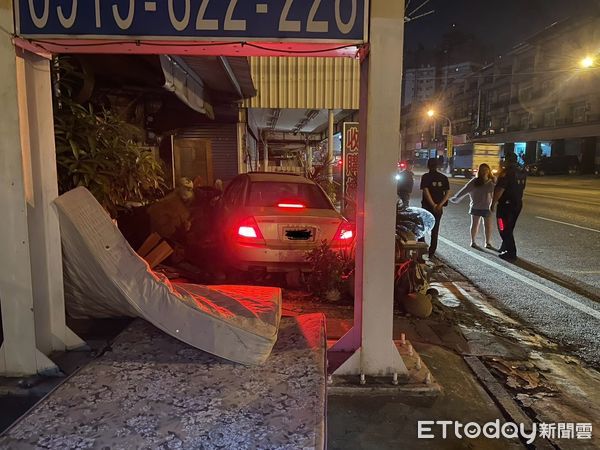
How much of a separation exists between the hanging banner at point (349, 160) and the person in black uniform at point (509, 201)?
9.81 ft

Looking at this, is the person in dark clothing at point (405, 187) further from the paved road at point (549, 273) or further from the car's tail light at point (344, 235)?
the car's tail light at point (344, 235)

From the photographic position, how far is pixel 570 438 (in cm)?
323

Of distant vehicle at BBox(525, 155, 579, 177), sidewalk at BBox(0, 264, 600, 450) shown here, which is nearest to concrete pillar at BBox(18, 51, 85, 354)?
sidewalk at BBox(0, 264, 600, 450)

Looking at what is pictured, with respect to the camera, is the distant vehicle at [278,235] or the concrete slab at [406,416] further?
the distant vehicle at [278,235]

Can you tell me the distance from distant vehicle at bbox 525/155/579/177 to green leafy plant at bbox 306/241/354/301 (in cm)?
4221

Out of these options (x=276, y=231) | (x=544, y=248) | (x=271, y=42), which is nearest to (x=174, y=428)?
(x=271, y=42)

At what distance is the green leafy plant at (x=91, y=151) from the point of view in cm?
454

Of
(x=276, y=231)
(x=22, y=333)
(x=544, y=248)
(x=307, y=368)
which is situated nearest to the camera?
(x=307, y=368)

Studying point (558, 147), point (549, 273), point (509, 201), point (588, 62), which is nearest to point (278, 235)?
point (549, 273)


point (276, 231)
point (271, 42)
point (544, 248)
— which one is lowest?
point (544, 248)

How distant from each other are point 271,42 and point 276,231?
3.20m

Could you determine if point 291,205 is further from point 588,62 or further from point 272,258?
point 588,62

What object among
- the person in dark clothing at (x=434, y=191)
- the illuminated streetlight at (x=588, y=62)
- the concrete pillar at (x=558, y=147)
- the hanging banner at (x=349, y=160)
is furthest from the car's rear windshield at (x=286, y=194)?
the concrete pillar at (x=558, y=147)

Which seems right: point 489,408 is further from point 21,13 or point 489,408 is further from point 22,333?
point 21,13
